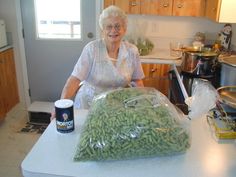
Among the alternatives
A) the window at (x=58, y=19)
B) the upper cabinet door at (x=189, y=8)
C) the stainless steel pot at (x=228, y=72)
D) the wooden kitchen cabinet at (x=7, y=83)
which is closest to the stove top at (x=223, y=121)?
the stainless steel pot at (x=228, y=72)

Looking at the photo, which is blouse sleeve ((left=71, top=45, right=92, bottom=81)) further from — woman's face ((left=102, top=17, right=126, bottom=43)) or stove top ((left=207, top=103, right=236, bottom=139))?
stove top ((left=207, top=103, right=236, bottom=139))

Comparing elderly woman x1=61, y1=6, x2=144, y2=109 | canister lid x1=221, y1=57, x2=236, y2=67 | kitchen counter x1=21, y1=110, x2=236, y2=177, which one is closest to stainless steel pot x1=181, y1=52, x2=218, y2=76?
canister lid x1=221, y1=57, x2=236, y2=67

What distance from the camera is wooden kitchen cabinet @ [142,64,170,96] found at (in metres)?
2.61

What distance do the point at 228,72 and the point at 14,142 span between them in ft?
7.24

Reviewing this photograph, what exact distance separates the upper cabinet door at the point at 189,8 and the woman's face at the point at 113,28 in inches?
45.8

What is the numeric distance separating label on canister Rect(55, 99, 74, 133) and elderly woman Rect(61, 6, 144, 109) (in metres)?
0.69

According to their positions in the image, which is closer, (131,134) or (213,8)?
(131,134)

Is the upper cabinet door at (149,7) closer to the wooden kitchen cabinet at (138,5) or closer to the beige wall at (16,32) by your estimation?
the wooden kitchen cabinet at (138,5)

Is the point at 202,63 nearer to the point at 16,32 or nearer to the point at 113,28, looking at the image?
the point at 113,28

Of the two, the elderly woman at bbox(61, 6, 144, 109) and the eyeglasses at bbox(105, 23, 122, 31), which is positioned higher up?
the eyeglasses at bbox(105, 23, 122, 31)

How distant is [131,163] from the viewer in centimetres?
81

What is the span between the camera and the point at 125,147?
2.60 feet

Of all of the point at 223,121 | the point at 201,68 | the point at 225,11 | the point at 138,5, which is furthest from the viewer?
the point at 138,5

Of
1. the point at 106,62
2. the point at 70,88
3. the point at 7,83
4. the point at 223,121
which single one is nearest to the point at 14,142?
the point at 7,83
